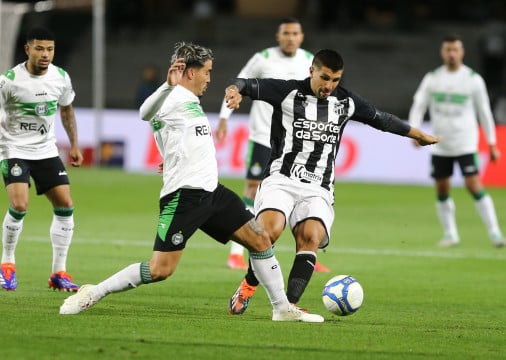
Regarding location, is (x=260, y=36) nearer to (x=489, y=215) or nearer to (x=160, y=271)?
Result: (x=489, y=215)

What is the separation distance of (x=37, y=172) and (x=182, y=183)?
250cm

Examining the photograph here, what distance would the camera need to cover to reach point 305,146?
30.0ft

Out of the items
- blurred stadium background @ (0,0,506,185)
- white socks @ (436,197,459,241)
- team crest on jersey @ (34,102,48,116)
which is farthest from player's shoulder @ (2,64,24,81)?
blurred stadium background @ (0,0,506,185)

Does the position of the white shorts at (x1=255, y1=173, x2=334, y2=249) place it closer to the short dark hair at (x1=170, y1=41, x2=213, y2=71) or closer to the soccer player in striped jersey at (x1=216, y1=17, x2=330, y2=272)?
the short dark hair at (x1=170, y1=41, x2=213, y2=71)

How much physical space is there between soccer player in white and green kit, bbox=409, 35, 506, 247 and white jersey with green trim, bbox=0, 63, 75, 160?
20.0 feet

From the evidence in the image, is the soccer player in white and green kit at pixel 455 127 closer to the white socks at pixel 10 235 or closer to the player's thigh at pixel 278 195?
the player's thigh at pixel 278 195

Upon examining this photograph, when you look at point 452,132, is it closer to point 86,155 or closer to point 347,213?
point 347,213

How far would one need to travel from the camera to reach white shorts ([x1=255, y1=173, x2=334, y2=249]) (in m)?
8.97

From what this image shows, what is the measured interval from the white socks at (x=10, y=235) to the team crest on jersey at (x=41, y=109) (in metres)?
0.93

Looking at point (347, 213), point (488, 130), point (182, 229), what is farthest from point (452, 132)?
point (182, 229)

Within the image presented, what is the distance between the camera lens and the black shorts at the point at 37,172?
10078mm

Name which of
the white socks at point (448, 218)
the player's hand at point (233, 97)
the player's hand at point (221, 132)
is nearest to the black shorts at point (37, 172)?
the player's hand at point (221, 132)

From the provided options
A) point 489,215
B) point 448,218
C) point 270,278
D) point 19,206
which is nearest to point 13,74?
point 19,206

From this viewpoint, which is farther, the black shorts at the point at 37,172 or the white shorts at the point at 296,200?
the black shorts at the point at 37,172
